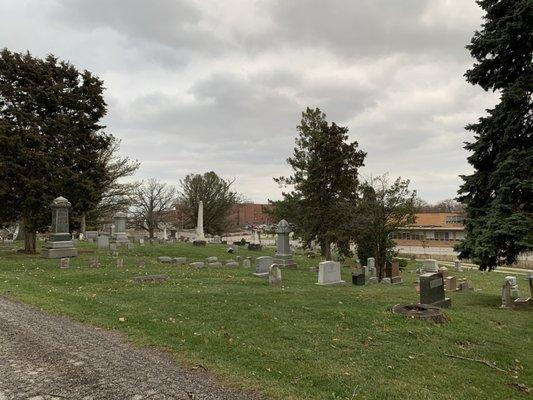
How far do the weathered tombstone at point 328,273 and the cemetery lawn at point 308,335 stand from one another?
2.49 meters

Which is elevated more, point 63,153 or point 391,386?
point 63,153

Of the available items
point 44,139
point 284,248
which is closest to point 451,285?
point 284,248

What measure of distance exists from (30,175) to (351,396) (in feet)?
67.4

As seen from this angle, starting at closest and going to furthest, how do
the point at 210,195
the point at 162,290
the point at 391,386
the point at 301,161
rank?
the point at 391,386 < the point at 162,290 < the point at 301,161 < the point at 210,195

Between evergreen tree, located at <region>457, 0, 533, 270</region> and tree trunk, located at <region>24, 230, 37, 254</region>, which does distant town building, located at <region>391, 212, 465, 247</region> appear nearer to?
evergreen tree, located at <region>457, 0, 533, 270</region>

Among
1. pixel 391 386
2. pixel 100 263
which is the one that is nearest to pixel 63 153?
pixel 100 263

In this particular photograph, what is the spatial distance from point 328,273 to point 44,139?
1646 cm

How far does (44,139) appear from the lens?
66.7 ft

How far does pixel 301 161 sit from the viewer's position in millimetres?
33031

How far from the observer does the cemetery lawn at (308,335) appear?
5.39 metres

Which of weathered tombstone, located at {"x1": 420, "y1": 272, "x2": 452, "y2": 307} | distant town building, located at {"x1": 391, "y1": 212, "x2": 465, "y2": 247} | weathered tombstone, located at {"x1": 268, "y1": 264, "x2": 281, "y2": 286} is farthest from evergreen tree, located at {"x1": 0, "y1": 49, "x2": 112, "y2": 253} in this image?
distant town building, located at {"x1": 391, "y1": 212, "x2": 465, "y2": 247}

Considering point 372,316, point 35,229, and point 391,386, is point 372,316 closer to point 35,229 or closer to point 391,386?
point 391,386

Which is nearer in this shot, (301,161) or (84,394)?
(84,394)

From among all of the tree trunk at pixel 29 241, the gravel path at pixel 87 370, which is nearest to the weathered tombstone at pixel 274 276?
the gravel path at pixel 87 370
